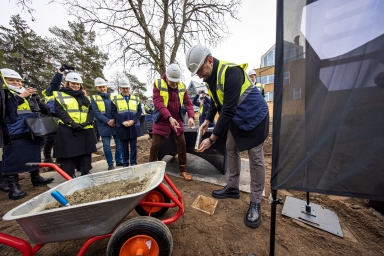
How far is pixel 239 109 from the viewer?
1720 mm

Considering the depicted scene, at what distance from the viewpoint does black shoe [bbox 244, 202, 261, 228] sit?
1.70 meters

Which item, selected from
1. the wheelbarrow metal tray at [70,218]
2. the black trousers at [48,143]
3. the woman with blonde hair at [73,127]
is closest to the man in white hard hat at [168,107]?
the woman with blonde hair at [73,127]

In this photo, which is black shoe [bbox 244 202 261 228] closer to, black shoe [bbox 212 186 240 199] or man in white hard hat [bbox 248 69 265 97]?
black shoe [bbox 212 186 240 199]

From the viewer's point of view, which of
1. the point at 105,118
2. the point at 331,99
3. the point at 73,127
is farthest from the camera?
the point at 105,118

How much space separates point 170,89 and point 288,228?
248cm

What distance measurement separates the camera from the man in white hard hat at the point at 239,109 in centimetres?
162

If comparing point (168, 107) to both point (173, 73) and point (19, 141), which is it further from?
point (19, 141)

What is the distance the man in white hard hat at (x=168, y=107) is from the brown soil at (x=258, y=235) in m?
1.12

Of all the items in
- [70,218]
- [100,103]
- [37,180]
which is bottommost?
[37,180]

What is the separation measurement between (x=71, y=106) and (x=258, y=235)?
3.28 meters

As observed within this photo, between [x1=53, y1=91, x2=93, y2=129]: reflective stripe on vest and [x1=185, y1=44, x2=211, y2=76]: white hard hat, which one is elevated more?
[x1=185, y1=44, x2=211, y2=76]: white hard hat

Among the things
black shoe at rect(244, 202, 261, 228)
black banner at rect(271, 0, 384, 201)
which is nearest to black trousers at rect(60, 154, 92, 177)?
black shoe at rect(244, 202, 261, 228)

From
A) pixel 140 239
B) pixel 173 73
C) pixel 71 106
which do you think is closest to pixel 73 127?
pixel 71 106

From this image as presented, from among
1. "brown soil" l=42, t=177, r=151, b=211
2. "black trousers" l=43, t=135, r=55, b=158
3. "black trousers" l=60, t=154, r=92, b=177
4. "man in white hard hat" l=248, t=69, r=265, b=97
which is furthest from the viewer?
"man in white hard hat" l=248, t=69, r=265, b=97
